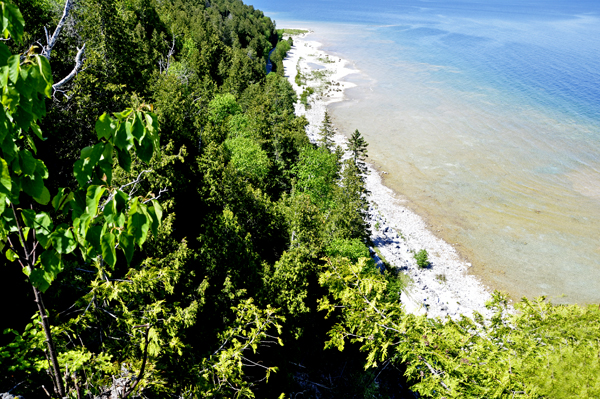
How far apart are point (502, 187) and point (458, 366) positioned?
4317 cm

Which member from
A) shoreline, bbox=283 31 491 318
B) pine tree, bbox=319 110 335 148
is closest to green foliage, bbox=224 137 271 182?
pine tree, bbox=319 110 335 148

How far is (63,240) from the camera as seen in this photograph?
7.93 feet

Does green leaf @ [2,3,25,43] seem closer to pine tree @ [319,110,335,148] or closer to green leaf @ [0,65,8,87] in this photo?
green leaf @ [0,65,8,87]

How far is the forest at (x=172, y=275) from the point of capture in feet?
7.58

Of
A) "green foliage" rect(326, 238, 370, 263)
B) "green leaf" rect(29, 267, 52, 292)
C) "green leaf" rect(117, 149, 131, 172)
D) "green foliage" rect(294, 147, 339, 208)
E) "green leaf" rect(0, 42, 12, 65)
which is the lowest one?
"green foliage" rect(326, 238, 370, 263)

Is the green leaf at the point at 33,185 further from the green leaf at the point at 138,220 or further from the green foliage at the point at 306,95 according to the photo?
the green foliage at the point at 306,95

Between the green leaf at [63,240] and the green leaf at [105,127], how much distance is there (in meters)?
0.81

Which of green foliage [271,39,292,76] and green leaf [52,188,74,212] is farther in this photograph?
green foliage [271,39,292,76]

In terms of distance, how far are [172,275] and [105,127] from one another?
8.47 meters

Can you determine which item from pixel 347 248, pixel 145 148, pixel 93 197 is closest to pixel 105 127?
pixel 145 148

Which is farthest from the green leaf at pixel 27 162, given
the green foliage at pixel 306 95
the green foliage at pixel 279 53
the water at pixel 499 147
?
the green foliage at pixel 279 53

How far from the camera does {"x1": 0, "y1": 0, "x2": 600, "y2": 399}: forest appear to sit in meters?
2.31

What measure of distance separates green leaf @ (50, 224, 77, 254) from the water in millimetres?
29023

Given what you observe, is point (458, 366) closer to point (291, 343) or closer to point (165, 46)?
point (291, 343)
